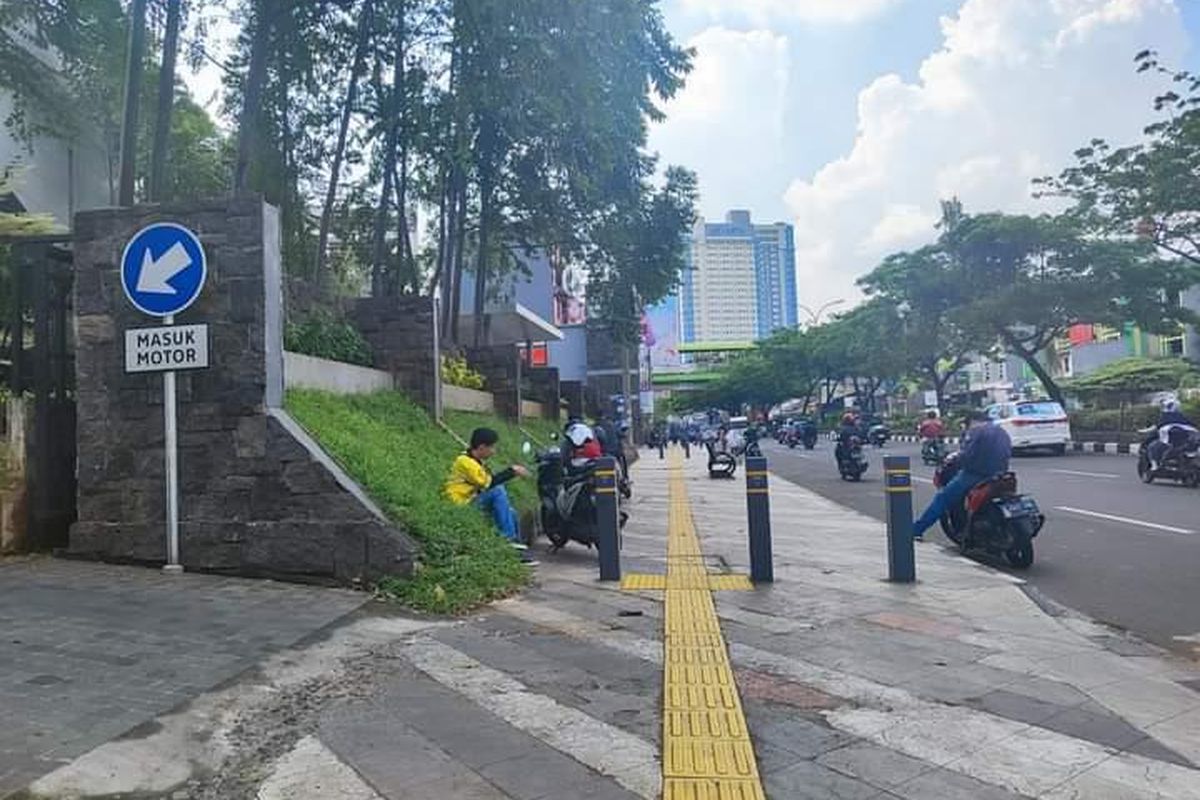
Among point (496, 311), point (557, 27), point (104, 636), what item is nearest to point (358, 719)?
point (104, 636)

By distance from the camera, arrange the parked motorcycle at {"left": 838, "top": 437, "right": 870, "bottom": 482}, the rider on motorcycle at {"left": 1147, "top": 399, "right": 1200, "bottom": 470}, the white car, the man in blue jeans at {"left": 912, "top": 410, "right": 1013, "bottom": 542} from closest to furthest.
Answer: the man in blue jeans at {"left": 912, "top": 410, "right": 1013, "bottom": 542}
the rider on motorcycle at {"left": 1147, "top": 399, "right": 1200, "bottom": 470}
the parked motorcycle at {"left": 838, "top": 437, "right": 870, "bottom": 482}
the white car

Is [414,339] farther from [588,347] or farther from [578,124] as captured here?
[588,347]

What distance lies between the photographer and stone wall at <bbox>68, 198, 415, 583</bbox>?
23.0 feet

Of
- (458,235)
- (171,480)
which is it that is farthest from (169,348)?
(458,235)

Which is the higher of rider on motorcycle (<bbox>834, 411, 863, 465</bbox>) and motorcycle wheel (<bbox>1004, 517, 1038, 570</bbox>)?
rider on motorcycle (<bbox>834, 411, 863, 465</bbox>)

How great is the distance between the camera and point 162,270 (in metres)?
7.01

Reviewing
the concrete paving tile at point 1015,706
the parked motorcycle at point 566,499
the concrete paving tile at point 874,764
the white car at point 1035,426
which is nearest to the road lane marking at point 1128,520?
the parked motorcycle at point 566,499

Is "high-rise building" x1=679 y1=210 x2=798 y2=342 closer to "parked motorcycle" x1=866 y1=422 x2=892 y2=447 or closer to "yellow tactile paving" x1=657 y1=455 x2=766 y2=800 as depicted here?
"parked motorcycle" x1=866 y1=422 x2=892 y2=447

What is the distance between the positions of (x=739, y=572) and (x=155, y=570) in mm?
4639

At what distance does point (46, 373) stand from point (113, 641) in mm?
3568

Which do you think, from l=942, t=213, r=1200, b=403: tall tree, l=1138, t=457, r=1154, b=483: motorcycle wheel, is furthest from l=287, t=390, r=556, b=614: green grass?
l=942, t=213, r=1200, b=403: tall tree

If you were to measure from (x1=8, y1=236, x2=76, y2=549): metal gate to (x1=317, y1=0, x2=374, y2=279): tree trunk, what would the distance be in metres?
6.20

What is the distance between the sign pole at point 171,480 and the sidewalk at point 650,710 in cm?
186

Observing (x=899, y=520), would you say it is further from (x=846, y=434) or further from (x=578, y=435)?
(x=846, y=434)
